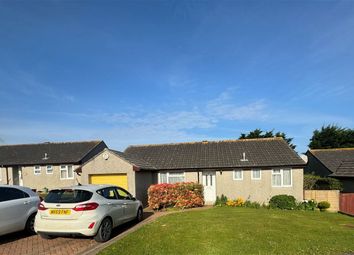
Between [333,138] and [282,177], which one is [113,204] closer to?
[282,177]

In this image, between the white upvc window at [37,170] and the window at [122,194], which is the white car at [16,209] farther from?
the white upvc window at [37,170]

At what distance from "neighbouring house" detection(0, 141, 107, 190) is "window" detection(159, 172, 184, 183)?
10675 millimetres

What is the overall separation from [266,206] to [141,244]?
13.0m

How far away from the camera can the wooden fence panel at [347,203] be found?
17716mm

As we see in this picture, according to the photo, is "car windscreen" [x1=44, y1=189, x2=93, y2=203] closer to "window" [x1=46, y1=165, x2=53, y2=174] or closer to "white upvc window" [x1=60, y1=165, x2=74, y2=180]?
"white upvc window" [x1=60, y1=165, x2=74, y2=180]

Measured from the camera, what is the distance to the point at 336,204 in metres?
19.6

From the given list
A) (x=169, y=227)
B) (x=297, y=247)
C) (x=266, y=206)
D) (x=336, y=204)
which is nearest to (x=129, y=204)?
(x=169, y=227)

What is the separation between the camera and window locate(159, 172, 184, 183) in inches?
870

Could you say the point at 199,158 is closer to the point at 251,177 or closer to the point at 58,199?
the point at 251,177

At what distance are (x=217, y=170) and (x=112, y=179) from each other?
6.97 metres

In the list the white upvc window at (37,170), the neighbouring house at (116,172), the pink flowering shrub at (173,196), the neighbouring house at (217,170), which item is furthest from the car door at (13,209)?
the white upvc window at (37,170)

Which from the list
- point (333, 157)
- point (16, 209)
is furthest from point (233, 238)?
point (333, 157)

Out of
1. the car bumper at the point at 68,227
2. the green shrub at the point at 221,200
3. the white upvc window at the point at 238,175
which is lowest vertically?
the green shrub at the point at 221,200

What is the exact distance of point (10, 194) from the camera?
9.90 metres
